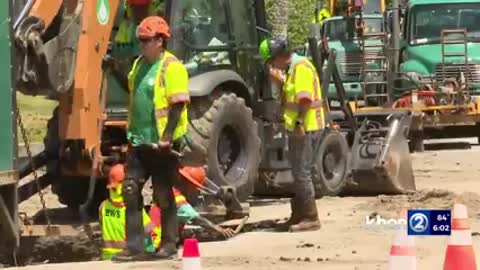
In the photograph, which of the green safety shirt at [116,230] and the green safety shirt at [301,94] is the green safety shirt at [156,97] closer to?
the green safety shirt at [116,230]

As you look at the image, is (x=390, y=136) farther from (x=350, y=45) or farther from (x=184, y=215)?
(x=350, y=45)

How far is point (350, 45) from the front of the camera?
2559cm

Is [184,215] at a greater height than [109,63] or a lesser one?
lesser

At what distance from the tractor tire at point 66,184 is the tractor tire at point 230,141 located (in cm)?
126

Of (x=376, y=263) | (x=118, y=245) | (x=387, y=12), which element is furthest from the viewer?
(x=387, y=12)

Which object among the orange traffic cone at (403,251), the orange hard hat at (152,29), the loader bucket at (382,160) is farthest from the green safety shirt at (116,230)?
the loader bucket at (382,160)

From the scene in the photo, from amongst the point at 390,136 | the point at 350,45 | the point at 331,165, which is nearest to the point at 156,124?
the point at 331,165

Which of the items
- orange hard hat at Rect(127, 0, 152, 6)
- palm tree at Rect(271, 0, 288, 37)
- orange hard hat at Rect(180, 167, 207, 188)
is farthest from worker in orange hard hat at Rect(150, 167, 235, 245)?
palm tree at Rect(271, 0, 288, 37)

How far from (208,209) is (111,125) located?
1338mm

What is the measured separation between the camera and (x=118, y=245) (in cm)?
997

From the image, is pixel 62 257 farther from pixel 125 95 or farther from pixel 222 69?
pixel 222 69

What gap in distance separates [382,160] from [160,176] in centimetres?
516

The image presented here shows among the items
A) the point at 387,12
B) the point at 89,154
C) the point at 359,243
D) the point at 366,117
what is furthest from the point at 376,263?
the point at 387,12

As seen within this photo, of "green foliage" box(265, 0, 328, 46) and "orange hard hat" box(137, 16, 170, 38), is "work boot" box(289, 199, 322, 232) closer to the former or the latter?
"orange hard hat" box(137, 16, 170, 38)
